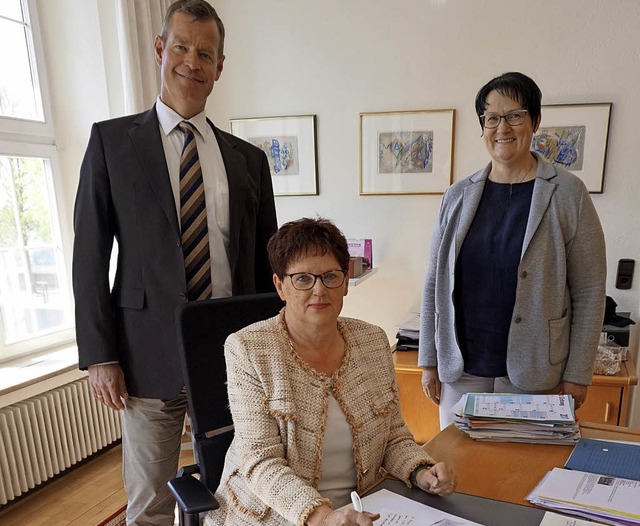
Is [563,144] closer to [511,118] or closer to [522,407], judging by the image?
→ [511,118]

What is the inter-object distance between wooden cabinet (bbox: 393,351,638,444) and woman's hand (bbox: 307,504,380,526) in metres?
1.58

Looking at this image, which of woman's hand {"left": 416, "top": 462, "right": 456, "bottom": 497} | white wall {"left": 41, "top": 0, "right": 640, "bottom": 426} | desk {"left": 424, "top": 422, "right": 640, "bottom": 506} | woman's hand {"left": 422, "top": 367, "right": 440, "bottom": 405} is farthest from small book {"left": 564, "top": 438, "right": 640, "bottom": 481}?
white wall {"left": 41, "top": 0, "right": 640, "bottom": 426}

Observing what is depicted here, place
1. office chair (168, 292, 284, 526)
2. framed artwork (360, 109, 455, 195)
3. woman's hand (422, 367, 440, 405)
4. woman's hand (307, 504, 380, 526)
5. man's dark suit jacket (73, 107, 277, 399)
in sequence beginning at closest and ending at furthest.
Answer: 1. woman's hand (307, 504, 380, 526)
2. office chair (168, 292, 284, 526)
3. man's dark suit jacket (73, 107, 277, 399)
4. woman's hand (422, 367, 440, 405)
5. framed artwork (360, 109, 455, 195)

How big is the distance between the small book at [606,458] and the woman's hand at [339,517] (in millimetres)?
553

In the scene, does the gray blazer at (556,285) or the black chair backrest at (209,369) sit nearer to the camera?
the black chair backrest at (209,369)

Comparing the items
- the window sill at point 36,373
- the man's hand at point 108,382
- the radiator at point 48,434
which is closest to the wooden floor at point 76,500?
the radiator at point 48,434

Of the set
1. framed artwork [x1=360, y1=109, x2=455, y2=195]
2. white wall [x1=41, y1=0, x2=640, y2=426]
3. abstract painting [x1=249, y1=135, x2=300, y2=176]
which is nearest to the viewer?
white wall [x1=41, y1=0, x2=640, y2=426]

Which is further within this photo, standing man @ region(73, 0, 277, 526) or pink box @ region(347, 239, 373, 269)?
pink box @ region(347, 239, 373, 269)

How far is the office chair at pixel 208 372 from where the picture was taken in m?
1.25

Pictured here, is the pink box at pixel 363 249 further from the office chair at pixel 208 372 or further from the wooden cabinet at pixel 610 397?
the office chair at pixel 208 372

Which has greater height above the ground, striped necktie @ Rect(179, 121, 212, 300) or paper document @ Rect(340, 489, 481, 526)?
striped necktie @ Rect(179, 121, 212, 300)

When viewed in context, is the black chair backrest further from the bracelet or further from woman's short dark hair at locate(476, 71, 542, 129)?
woman's short dark hair at locate(476, 71, 542, 129)

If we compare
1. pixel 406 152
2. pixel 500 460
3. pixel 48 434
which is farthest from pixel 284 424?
pixel 406 152

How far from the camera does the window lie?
251 cm
